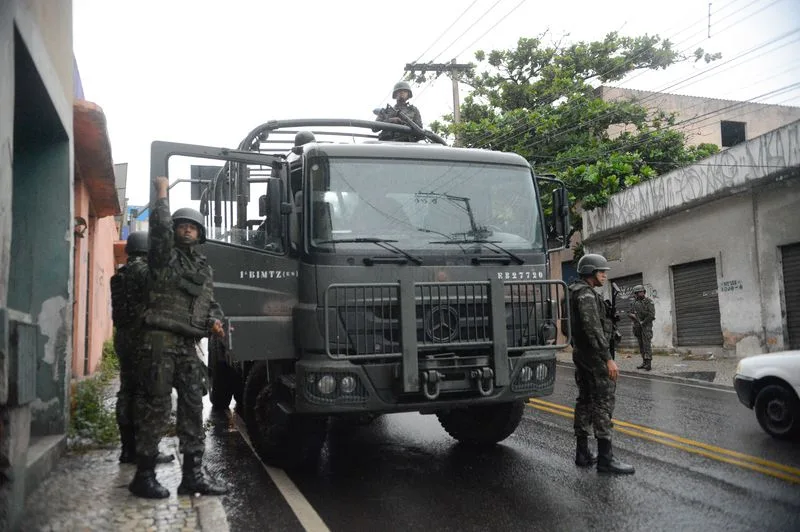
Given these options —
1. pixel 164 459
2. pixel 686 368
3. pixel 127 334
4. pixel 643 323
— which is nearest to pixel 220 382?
pixel 164 459

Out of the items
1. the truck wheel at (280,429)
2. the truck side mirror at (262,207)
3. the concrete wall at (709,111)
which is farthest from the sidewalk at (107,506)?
the concrete wall at (709,111)

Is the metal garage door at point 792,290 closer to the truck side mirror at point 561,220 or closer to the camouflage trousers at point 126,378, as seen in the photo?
the truck side mirror at point 561,220

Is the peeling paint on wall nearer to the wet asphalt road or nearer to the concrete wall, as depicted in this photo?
the wet asphalt road

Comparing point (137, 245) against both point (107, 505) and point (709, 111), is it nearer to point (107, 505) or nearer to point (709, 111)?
point (107, 505)

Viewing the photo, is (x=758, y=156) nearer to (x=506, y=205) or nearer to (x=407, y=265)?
(x=506, y=205)

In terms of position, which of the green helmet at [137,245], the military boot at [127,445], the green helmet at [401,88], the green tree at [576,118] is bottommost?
the military boot at [127,445]

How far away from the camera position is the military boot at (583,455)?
570 cm

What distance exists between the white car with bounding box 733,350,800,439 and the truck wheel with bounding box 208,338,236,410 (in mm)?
5948

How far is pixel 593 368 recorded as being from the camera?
226 inches

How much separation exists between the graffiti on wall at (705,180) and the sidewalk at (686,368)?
3.69 m

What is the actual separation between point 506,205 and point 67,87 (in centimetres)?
441

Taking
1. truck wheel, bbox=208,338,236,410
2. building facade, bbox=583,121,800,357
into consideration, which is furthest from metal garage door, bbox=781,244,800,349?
truck wheel, bbox=208,338,236,410

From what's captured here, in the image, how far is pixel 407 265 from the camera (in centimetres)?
532

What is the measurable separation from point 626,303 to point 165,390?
661 inches
